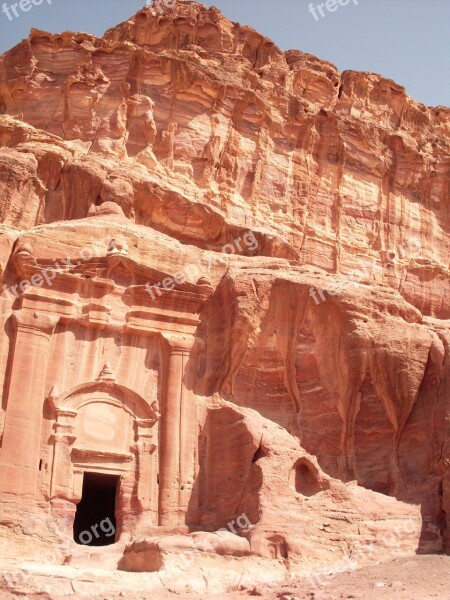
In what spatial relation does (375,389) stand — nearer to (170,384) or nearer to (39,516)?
(170,384)

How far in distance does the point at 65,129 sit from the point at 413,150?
62.6 feet

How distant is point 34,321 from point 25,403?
7.76 feet

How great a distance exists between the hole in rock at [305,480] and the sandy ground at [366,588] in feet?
9.73

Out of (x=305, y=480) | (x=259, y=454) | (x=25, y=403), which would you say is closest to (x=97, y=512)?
(x=25, y=403)

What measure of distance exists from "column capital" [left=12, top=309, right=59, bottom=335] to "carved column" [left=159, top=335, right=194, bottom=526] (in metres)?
3.44

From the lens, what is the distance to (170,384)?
25.4 meters

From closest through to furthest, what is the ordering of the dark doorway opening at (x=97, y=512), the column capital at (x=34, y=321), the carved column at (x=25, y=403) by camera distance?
the carved column at (x=25, y=403), the column capital at (x=34, y=321), the dark doorway opening at (x=97, y=512)

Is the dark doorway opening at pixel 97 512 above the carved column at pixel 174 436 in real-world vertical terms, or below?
below

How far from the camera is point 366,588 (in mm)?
19109

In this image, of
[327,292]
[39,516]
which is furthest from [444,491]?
[39,516]

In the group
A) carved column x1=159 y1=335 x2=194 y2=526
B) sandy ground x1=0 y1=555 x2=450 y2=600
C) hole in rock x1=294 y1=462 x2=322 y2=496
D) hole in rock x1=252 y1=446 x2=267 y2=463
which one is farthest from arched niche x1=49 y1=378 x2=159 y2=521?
sandy ground x1=0 y1=555 x2=450 y2=600

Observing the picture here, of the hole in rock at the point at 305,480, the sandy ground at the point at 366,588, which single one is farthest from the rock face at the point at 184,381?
the sandy ground at the point at 366,588

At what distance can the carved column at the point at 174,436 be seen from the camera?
23.9 m

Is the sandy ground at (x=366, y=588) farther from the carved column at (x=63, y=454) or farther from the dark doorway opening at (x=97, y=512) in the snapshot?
the dark doorway opening at (x=97, y=512)
